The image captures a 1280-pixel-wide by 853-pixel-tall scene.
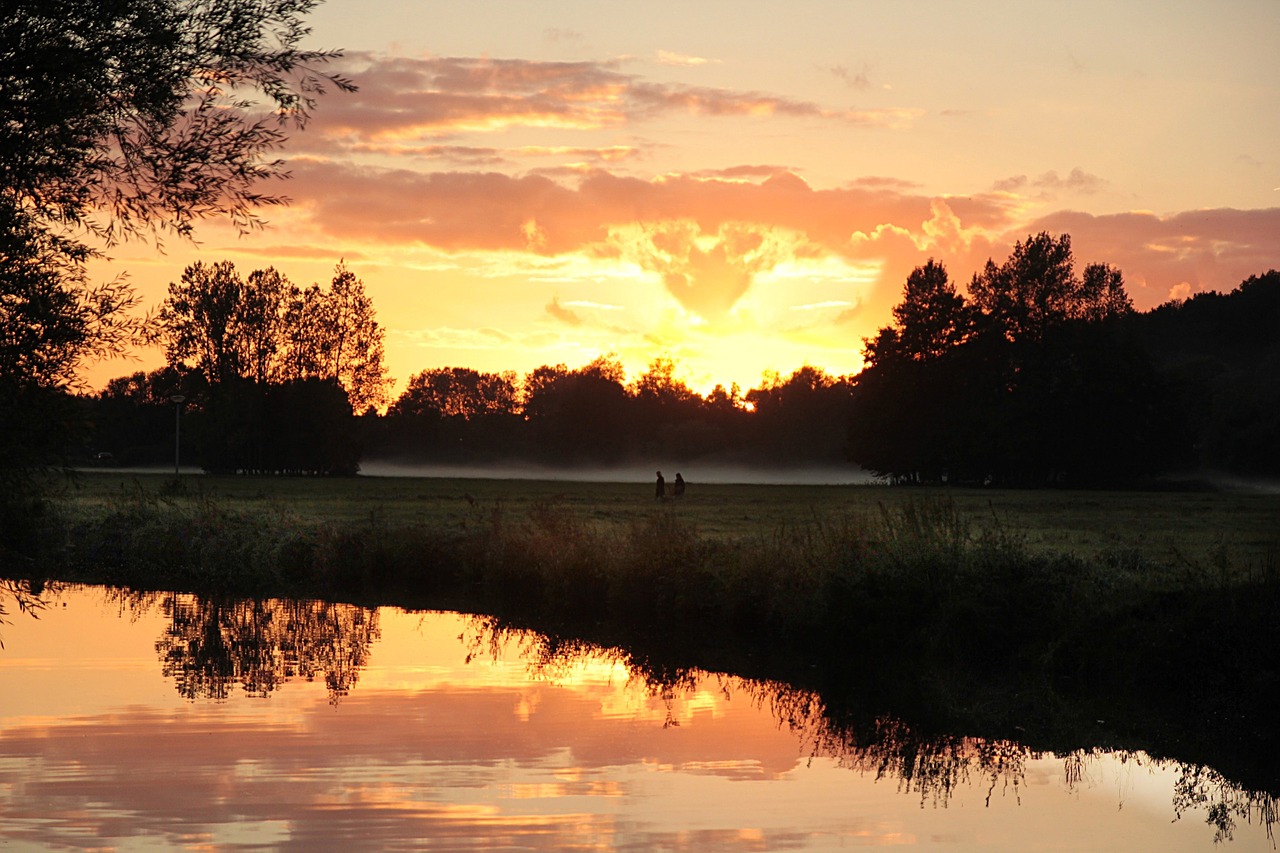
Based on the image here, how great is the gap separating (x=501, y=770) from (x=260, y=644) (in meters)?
10.1

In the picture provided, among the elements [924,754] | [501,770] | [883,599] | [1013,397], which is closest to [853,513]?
[883,599]

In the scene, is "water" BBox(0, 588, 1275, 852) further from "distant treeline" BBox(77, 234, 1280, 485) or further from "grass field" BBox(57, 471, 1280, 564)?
"distant treeline" BBox(77, 234, 1280, 485)

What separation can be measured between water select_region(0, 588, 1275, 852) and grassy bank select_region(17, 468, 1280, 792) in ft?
4.55

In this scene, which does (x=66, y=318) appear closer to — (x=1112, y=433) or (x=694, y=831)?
(x=694, y=831)

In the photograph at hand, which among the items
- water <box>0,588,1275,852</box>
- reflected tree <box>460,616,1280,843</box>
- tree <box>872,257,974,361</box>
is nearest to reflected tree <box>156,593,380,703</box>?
water <box>0,588,1275,852</box>

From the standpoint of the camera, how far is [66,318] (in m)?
14.6

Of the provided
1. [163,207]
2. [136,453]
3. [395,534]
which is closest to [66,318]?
[163,207]

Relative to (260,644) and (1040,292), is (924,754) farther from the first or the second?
(1040,292)

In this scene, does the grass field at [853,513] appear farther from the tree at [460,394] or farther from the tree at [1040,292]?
the tree at [460,394]

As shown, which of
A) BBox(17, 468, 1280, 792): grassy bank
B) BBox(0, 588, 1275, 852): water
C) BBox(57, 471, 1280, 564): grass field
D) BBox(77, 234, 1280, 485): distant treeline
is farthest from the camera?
BBox(77, 234, 1280, 485): distant treeline

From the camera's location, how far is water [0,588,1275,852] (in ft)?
35.6

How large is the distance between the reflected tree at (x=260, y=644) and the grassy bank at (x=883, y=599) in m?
2.15

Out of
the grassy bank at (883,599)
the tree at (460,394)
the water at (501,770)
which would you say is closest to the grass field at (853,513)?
the grassy bank at (883,599)

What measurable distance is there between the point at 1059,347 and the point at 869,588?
7796 centimetres
